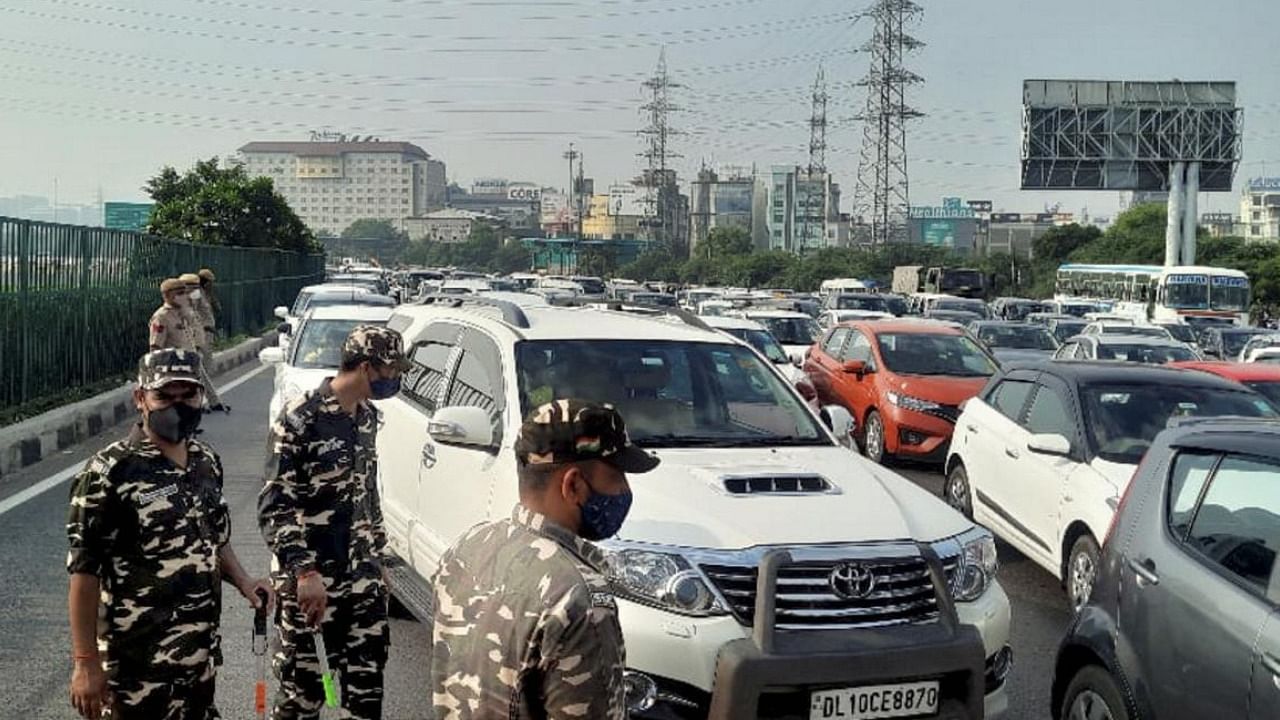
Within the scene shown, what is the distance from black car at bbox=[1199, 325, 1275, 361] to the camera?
28.4 m

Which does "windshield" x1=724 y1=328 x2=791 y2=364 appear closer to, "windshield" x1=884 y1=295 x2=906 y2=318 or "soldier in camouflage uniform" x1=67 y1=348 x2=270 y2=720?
"soldier in camouflage uniform" x1=67 y1=348 x2=270 y2=720

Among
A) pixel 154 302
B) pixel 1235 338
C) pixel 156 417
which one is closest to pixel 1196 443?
pixel 156 417

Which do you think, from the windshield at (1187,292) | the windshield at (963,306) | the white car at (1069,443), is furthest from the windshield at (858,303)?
the white car at (1069,443)

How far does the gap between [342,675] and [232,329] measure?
2941 centimetres

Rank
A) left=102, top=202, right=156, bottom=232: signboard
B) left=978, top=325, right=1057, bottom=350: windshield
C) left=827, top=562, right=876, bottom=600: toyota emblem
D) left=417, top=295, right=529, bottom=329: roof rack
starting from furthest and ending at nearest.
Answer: left=102, top=202, right=156, bottom=232: signboard → left=978, top=325, right=1057, bottom=350: windshield → left=417, top=295, right=529, bottom=329: roof rack → left=827, top=562, right=876, bottom=600: toyota emblem

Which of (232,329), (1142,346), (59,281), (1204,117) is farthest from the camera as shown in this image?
(1204,117)

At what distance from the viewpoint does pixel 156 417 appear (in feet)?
13.2

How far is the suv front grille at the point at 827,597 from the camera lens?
4449 mm

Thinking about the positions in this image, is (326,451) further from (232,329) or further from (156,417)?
(232,329)

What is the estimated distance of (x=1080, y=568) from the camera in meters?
7.68

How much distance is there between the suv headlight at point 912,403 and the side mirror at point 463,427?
8.64 m

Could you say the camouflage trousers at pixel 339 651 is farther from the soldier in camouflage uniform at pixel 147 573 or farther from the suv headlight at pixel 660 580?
the suv headlight at pixel 660 580

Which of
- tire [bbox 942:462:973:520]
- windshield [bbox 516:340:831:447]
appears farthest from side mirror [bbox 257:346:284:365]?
windshield [bbox 516:340:831:447]

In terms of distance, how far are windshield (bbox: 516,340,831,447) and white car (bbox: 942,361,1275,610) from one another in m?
2.31
